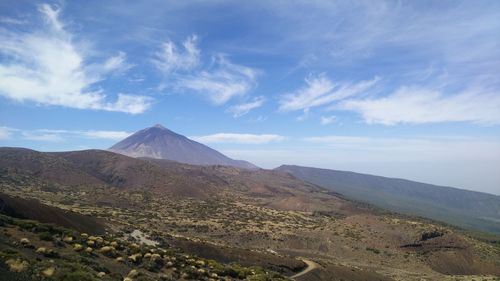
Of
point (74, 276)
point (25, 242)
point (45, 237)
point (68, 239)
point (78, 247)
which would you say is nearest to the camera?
point (74, 276)

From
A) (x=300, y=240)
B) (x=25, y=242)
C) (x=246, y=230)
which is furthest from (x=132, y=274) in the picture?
(x=300, y=240)

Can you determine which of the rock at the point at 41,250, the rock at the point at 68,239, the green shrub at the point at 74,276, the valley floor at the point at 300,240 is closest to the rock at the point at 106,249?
the rock at the point at 68,239

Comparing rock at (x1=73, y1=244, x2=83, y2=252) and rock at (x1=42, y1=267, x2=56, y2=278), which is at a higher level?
rock at (x1=42, y1=267, x2=56, y2=278)

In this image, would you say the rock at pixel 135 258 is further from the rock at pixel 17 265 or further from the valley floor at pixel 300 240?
the valley floor at pixel 300 240

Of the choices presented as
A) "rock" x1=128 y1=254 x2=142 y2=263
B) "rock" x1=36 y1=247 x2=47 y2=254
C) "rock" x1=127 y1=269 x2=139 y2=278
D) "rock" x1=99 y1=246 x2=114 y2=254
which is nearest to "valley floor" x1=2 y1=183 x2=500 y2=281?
"rock" x1=128 y1=254 x2=142 y2=263

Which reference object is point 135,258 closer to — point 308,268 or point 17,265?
point 17,265

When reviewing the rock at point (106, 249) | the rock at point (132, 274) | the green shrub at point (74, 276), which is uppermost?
the green shrub at point (74, 276)

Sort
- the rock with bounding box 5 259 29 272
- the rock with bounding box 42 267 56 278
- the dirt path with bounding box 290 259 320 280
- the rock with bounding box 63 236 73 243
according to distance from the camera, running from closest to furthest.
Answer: the rock with bounding box 5 259 29 272
the rock with bounding box 42 267 56 278
the rock with bounding box 63 236 73 243
the dirt path with bounding box 290 259 320 280

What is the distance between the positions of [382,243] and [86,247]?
5918 centimetres

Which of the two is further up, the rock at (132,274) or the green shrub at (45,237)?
the green shrub at (45,237)

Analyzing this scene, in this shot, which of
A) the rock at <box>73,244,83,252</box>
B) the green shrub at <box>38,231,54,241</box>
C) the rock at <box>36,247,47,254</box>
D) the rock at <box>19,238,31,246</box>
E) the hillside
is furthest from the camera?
the hillside

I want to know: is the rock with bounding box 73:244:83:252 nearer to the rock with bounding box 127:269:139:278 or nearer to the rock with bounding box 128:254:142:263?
the rock with bounding box 128:254:142:263

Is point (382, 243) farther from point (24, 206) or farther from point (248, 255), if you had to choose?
point (24, 206)

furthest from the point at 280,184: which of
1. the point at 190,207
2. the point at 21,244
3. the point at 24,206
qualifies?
the point at 21,244
